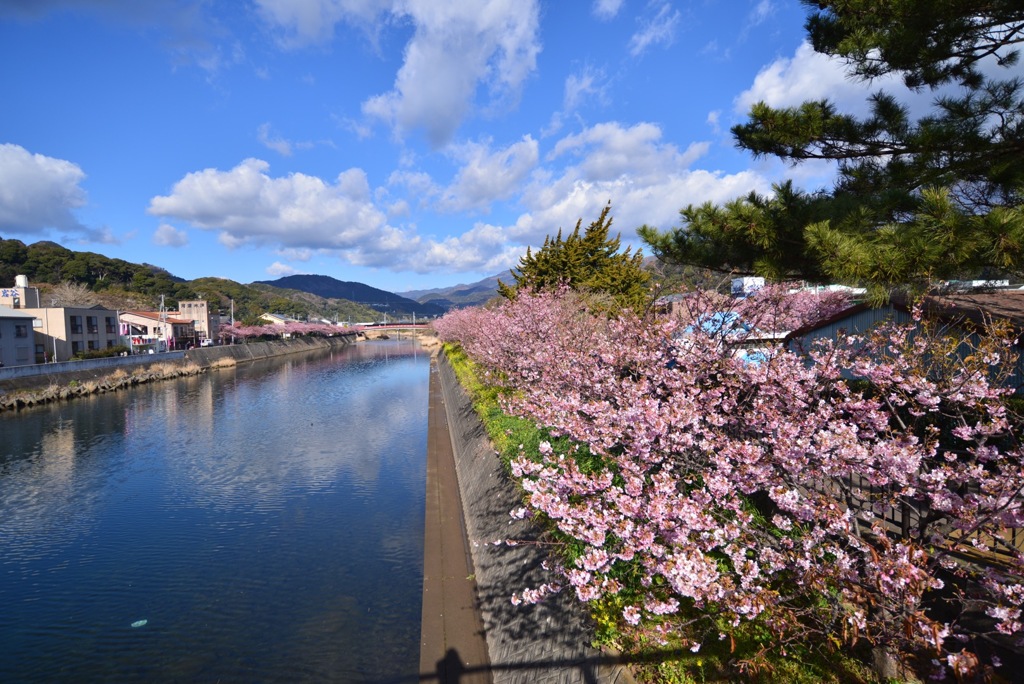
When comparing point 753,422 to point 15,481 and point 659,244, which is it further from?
point 15,481

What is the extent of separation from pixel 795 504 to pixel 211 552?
37.1 feet

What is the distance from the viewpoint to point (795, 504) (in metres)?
3.51

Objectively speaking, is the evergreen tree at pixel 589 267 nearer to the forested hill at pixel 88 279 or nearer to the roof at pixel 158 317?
the roof at pixel 158 317

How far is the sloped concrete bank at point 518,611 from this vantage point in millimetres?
4918

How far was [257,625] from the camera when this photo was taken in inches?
326

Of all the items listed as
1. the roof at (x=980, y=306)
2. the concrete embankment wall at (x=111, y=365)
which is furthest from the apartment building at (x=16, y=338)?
the roof at (x=980, y=306)

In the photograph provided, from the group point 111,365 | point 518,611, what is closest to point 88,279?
point 111,365

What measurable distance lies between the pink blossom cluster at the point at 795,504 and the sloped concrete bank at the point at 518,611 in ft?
1.65

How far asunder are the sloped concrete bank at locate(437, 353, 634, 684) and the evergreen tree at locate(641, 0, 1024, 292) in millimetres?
5253

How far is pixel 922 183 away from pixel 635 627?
817 centimetres

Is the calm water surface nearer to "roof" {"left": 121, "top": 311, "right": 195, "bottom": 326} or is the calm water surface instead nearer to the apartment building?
the apartment building

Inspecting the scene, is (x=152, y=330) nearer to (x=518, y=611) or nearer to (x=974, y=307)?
(x=518, y=611)

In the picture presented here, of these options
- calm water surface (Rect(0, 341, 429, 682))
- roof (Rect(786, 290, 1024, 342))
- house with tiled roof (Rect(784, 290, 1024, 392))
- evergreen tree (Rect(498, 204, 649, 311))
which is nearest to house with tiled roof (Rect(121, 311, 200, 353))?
calm water surface (Rect(0, 341, 429, 682))

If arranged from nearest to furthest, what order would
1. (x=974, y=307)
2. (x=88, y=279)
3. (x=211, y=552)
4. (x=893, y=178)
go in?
(x=893, y=178)
(x=211, y=552)
(x=974, y=307)
(x=88, y=279)
